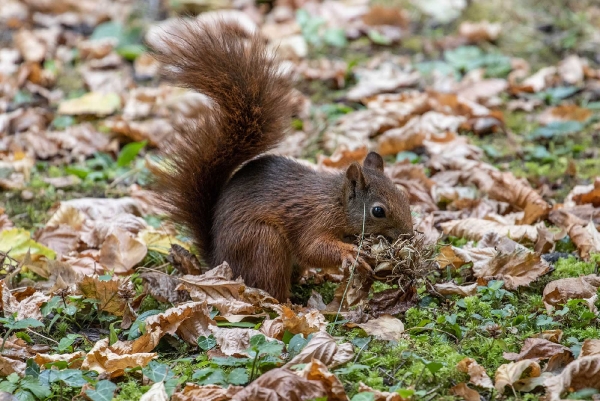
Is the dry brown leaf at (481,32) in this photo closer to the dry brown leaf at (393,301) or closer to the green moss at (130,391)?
the dry brown leaf at (393,301)

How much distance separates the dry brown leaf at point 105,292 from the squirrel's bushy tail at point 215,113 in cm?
49

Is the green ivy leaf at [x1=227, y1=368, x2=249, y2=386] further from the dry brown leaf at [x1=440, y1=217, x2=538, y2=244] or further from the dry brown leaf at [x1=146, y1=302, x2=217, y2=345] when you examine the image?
the dry brown leaf at [x1=440, y1=217, x2=538, y2=244]

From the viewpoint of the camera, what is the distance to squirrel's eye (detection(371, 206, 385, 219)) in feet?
10.7

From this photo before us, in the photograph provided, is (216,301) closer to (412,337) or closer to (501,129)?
(412,337)

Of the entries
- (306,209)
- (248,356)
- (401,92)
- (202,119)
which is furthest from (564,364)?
(401,92)

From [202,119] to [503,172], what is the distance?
6.90 feet

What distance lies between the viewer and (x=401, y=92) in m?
6.06

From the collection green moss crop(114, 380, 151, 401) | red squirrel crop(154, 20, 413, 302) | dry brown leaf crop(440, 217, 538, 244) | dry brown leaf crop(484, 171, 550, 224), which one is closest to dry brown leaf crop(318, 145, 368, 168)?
dry brown leaf crop(484, 171, 550, 224)

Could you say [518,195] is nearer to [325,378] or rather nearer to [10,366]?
[325,378]

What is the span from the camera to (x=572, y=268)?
10.7 feet

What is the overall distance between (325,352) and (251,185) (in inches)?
42.1

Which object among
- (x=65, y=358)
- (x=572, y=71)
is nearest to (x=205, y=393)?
(x=65, y=358)

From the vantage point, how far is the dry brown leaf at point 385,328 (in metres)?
2.78

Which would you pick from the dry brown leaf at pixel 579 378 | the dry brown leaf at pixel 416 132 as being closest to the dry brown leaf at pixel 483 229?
the dry brown leaf at pixel 416 132
